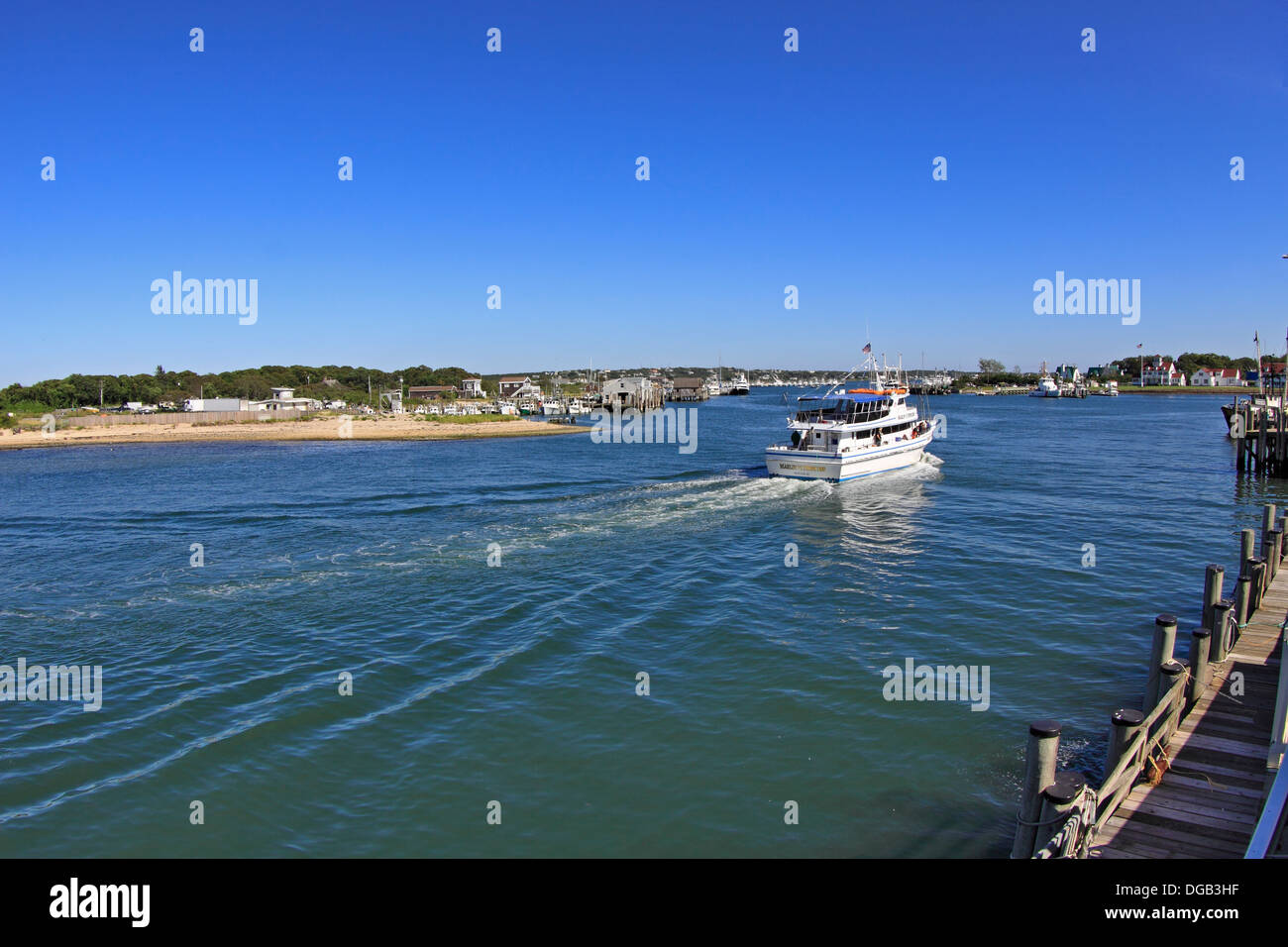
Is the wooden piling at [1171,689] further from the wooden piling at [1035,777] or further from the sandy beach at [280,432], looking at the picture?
the sandy beach at [280,432]

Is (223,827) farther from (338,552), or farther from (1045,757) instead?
(338,552)

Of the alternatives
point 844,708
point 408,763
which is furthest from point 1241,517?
point 408,763

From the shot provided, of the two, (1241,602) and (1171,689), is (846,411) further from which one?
(1171,689)

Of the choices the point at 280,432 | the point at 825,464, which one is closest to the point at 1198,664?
the point at 825,464

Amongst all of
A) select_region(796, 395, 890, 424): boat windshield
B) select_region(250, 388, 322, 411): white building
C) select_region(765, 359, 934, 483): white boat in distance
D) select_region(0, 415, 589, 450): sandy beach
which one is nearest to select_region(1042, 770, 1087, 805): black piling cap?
select_region(765, 359, 934, 483): white boat in distance

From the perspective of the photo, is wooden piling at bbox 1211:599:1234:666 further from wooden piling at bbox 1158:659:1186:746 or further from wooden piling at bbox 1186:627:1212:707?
wooden piling at bbox 1158:659:1186:746
